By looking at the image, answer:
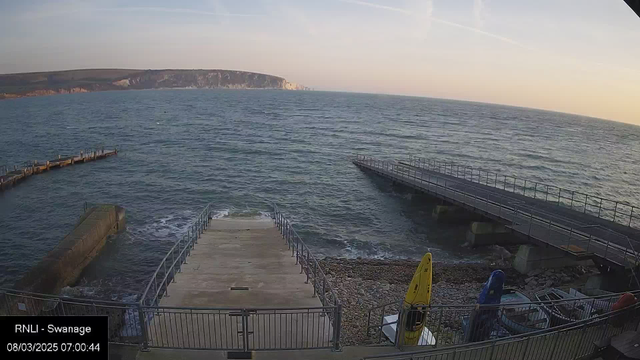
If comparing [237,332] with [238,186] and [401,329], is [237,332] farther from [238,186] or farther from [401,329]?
[238,186]

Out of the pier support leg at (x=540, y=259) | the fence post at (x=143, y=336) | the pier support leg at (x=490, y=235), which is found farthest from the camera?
the pier support leg at (x=490, y=235)

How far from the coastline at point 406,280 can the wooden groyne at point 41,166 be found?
31.8 meters

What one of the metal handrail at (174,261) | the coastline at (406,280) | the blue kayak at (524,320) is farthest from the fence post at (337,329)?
the coastline at (406,280)

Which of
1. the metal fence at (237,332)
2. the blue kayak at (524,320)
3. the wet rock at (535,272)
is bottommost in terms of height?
the wet rock at (535,272)

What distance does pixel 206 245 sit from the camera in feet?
51.0

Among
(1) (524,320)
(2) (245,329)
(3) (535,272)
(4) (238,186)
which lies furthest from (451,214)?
(2) (245,329)

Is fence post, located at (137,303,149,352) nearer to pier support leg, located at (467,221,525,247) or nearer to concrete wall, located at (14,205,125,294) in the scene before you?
concrete wall, located at (14,205,125,294)

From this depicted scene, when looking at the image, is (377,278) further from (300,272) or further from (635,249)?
(635,249)

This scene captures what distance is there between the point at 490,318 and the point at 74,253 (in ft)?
62.7

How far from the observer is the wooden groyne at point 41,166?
116 feet

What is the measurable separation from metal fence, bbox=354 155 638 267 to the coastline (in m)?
1.84

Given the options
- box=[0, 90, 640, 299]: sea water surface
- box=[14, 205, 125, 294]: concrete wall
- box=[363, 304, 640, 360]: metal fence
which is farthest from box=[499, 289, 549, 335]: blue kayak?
box=[14, 205, 125, 294]: concrete wall

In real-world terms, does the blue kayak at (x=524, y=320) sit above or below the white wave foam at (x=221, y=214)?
above

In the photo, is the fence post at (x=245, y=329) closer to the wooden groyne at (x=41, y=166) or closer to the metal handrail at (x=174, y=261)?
the metal handrail at (x=174, y=261)
